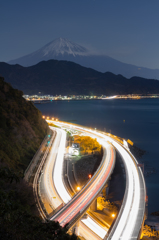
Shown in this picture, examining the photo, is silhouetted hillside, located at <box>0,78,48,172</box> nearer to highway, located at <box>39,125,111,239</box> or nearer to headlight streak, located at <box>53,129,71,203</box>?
Result: highway, located at <box>39,125,111,239</box>

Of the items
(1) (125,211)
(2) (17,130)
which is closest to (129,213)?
(1) (125,211)

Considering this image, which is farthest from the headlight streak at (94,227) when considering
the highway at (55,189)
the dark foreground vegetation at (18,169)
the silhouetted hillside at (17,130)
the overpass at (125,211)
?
the silhouetted hillside at (17,130)

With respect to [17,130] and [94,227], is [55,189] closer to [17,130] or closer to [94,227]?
[94,227]

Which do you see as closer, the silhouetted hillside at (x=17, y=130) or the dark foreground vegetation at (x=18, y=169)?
the dark foreground vegetation at (x=18, y=169)

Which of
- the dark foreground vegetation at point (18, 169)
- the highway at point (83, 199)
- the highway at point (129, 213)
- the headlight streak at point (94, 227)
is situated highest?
the dark foreground vegetation at point (18, 169)

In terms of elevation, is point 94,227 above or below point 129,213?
below

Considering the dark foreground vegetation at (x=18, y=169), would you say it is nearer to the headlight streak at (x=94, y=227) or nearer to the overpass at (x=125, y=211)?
the overpass at (x=125, y=211)

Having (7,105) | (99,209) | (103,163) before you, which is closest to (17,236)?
(99,209)

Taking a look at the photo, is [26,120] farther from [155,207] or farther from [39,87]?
[39,87]

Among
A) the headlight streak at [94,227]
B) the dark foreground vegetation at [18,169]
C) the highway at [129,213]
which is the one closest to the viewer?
the dark foreground vegetation at [18,169]
